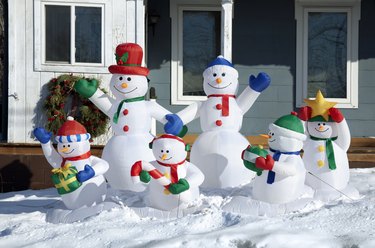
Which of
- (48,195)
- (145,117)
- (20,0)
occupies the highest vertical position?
(20,0)

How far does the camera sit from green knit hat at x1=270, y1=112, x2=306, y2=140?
536 cm

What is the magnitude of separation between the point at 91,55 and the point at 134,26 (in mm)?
798

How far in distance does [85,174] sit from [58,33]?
4.36 metres

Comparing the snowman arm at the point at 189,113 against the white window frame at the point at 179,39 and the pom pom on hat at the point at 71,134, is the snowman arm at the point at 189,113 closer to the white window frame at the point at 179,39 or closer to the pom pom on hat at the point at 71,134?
the pom pom on hat at the point at 71,134

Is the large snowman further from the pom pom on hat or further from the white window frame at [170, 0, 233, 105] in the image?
the white window frame at [170, 0, 233, 105]

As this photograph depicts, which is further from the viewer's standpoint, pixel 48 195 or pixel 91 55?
pixel 91 55

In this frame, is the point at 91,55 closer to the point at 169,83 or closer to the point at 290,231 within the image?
the point at 169,83

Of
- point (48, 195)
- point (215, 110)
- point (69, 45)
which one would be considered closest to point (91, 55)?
point (69, 45)

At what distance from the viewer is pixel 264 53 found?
10219 mm

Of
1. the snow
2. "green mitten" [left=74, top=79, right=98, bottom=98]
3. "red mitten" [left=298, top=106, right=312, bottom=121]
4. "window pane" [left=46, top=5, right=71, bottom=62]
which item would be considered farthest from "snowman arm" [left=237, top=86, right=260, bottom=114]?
"window pane" [left=46, top=5, right=71, bottom=62]

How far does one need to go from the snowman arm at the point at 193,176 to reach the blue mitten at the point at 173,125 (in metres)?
0.33

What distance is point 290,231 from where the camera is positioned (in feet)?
15.8

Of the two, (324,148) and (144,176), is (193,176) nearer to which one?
(144,176)

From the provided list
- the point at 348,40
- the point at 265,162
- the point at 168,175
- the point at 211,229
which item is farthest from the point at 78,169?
the point at 348,40
